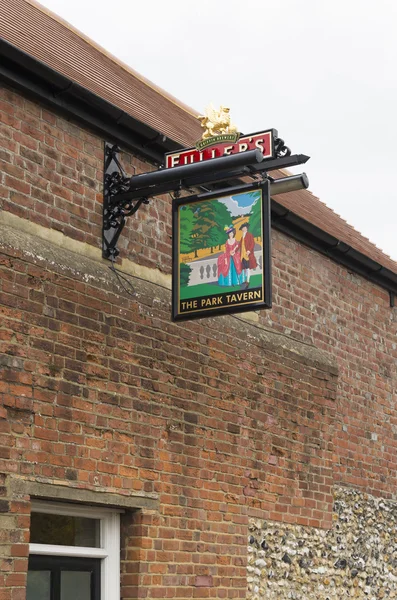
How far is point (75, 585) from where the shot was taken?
7914mm

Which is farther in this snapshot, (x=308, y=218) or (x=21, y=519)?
(x=308, y=218)

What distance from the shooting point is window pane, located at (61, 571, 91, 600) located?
782 centimetres

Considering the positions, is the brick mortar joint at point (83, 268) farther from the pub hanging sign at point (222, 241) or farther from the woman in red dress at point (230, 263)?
the woman in red dress at point (230, 263)

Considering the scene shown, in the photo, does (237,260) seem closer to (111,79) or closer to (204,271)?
(204,271)

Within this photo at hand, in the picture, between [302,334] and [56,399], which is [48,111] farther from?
[302,334]

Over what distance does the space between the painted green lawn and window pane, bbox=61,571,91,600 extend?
2.27 meters

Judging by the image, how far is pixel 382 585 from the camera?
→ 11.4 meters

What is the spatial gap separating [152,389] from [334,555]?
333cm

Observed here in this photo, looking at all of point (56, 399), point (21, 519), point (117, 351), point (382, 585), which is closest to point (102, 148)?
point (117, 351)

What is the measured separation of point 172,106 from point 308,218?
2.42 metres

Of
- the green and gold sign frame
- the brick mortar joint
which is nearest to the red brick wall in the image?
the brick mortar joint

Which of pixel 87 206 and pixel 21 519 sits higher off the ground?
pixel 87 206

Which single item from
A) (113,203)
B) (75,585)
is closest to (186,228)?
(113,203)

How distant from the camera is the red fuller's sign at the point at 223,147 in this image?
8180 millimetres
